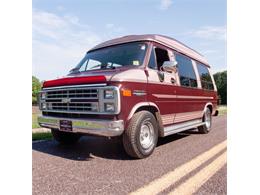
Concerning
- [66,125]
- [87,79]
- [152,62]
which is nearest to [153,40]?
[152,62]

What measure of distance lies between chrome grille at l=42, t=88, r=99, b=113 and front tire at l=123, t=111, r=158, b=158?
0.67m

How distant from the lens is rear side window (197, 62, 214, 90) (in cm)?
795

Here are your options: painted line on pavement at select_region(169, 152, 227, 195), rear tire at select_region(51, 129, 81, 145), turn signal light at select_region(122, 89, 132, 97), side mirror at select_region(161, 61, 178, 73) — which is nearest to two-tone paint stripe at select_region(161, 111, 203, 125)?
side mirror at select_region(161, 61, 178, 73)

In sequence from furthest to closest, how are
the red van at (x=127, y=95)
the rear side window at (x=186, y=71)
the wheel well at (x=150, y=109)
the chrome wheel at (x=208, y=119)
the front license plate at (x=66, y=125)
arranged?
the chrome wheel at (x=208, y=119), the rear side window at (x=186, y=71), the wheel well at (x=150, y=109), the front license plate at (x=66, y=125), the red van at (x=127, y=95)

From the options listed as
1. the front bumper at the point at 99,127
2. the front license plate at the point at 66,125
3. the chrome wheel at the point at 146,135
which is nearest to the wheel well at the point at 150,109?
the chrome wheel at the point at 146,135

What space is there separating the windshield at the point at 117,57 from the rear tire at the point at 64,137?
1.42 meters

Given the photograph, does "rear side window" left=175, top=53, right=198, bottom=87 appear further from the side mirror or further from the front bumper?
the front bumper

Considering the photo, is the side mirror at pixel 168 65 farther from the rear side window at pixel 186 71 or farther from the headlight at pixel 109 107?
the headlight at pixel 109 107

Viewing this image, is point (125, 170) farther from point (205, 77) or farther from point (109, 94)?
point (205, 77)

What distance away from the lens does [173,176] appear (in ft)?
11.8

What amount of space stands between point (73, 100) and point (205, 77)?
512 centimetres

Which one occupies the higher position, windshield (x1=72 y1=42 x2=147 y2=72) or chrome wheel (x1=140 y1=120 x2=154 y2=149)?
windshield (x1=72 y1=42 x2=147 y2=72)

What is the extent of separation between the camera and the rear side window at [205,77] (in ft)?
26.1
